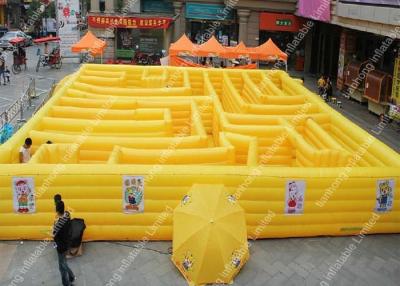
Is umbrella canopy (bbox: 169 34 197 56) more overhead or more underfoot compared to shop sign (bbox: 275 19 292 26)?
more underfoot

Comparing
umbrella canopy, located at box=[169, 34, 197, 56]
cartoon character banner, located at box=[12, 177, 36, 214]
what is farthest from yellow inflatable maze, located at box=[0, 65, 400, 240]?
umbrella canopy, located at box=[169, 34, 197, 56]

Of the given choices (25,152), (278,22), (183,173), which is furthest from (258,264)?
(278,22)

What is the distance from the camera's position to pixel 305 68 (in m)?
35.5

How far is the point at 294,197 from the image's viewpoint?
10641 millimetres

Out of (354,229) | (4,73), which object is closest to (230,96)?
(354,229)

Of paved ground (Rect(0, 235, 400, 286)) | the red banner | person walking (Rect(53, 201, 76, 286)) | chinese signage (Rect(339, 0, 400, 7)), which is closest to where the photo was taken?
person walking (Rect(53, 201, 76, 286))

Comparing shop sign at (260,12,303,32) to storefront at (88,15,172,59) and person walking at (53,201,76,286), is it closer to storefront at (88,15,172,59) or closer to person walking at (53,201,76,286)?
storefront at (88,15,172,59)

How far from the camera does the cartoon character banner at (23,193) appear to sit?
33.4ft

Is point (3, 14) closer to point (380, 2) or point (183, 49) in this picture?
point (183, 49)

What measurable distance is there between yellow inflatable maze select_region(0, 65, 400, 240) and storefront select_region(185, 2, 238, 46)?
2085 centimetres

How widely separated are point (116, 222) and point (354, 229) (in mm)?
4858

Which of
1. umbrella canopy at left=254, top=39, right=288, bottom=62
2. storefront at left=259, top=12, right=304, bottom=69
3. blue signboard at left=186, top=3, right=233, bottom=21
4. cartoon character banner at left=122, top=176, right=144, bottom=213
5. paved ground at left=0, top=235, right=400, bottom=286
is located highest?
blue signboard at left=186, top=3, right=233, bottom=21

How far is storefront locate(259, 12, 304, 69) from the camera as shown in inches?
1356

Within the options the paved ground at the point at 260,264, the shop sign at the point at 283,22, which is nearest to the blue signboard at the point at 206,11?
the shop sign at the point at 283,22
